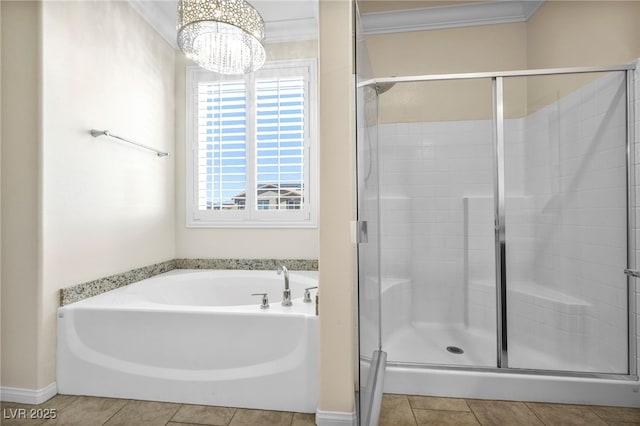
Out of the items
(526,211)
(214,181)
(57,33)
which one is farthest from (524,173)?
(57,33)

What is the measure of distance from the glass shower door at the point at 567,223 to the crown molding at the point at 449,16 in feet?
2.68

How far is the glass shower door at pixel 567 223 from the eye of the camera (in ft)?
5.72

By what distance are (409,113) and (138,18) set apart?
2129 mm

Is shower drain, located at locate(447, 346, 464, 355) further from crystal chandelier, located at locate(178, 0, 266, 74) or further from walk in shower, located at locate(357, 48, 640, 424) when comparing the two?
crystal chandelier, located at locate(178, 0, 266, 74)

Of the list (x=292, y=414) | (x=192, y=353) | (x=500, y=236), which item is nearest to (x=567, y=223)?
(x=500, y=236)

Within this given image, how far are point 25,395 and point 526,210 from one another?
9.77 ft

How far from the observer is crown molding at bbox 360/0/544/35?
8.15 ft

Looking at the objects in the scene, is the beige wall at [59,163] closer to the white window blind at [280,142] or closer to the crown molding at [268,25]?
the crown molding at [268,25]

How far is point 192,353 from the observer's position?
1583 millimetres

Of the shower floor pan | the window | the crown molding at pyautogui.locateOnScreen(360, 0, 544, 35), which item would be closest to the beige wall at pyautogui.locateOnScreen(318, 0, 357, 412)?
the shower floor pan

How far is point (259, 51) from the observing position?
196cm

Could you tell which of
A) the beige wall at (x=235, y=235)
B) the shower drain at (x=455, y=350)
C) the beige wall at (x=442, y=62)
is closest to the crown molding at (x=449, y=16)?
the beige wall at (x=442, y=62)

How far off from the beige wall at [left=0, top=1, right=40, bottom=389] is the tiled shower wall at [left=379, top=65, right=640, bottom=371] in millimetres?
2016

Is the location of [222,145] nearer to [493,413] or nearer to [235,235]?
[235,235]
